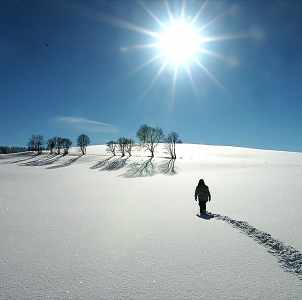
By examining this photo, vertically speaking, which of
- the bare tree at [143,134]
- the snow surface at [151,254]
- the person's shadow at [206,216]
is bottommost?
the snow surface at [151,254]

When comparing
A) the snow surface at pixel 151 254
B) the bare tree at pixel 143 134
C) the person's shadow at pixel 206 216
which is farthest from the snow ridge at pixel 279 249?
the bare tree at pixel 143 134

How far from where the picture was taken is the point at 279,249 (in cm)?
795

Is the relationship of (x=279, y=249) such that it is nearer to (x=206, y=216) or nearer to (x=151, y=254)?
(x=151, y=254)

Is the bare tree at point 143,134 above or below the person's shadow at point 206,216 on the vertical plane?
above

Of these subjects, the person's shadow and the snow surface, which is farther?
the person's shadow

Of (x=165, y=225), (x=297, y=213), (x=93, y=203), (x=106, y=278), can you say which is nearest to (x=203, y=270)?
(x=106, y=278)

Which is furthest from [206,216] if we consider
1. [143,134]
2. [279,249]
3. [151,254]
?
[143,134]

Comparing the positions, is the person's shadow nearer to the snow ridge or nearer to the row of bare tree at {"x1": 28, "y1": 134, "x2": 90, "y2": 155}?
the snow ridge

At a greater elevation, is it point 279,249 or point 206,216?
point 206,216

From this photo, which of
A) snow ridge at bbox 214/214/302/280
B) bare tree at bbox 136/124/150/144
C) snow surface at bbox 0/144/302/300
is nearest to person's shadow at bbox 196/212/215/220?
snow surface at bbox 0/144/302/300

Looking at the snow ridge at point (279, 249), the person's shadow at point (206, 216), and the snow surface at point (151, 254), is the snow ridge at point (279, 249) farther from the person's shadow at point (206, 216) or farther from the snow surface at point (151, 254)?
the person's shadow at point (206, 216)

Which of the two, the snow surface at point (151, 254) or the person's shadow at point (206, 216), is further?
the person's shadow at point (206, 216)

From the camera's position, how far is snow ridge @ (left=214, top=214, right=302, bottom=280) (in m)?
6.64

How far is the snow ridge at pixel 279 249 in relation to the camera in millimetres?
6645
